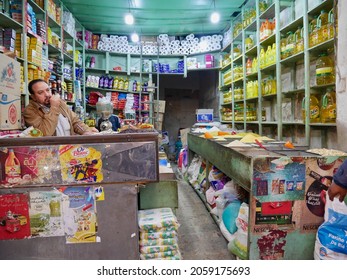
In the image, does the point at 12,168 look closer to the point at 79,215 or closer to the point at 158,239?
the point at 79,215

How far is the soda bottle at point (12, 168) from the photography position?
1.61 m

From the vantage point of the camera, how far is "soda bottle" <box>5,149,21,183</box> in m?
1.61

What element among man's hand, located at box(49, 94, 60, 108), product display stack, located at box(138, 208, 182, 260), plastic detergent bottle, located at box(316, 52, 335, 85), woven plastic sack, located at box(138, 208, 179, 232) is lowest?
product display stack, located at box(138, 208, 182, 260)

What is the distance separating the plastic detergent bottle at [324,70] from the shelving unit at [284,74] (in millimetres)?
80

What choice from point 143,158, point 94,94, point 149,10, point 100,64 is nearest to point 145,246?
point 143,158

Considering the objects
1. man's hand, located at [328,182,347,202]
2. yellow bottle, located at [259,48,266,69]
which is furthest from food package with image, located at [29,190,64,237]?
yellow bottle, located at [259,48,266,69]

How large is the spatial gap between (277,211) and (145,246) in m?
0.97

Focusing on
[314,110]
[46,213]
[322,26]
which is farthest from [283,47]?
[46,213]

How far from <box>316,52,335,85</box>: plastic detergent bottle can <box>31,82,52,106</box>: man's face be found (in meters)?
2.82

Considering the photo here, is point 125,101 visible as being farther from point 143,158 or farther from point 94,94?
point 143,158

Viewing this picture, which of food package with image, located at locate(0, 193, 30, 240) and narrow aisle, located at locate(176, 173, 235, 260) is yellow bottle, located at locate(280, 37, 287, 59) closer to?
narrow aisle, located at locate(176, 173, 235, 260)

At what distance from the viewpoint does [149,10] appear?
6.15 metres

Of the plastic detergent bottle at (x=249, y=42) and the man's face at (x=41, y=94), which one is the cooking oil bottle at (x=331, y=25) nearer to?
the plastic detergent bottle at (x=249, y=42)

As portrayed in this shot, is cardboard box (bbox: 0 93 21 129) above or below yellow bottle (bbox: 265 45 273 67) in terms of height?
below
